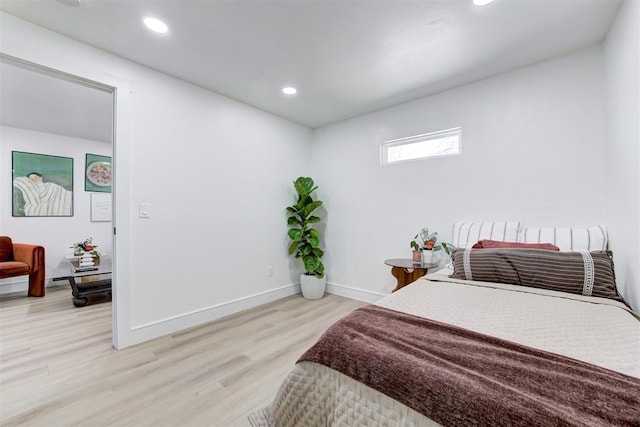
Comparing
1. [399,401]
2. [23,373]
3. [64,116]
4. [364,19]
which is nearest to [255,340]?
[23,373]

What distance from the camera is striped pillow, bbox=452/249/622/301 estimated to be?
5.17 ft

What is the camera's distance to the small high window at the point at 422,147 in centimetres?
286

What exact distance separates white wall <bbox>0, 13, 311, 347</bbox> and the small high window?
146cm

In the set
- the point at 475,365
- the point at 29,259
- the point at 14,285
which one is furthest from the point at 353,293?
the point at 14,285

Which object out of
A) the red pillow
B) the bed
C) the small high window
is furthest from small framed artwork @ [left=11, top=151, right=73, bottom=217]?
the red pillow

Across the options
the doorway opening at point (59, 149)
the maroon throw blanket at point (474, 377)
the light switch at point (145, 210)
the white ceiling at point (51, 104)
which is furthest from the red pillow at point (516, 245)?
the doorway opening at point (59, 149)

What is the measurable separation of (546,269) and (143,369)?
2881 mm

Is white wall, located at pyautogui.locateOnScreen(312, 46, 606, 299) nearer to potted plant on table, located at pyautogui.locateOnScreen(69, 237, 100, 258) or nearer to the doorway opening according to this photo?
the doorway opening

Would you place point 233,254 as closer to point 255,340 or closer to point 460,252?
point 255,340

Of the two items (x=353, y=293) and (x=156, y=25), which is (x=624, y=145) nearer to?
(x=353, y=293)

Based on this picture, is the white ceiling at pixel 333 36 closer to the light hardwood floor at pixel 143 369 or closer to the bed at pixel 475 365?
the bed at pixel 475 365

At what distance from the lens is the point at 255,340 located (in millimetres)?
2381

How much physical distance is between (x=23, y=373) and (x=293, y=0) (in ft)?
10.4

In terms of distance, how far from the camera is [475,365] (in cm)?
82
